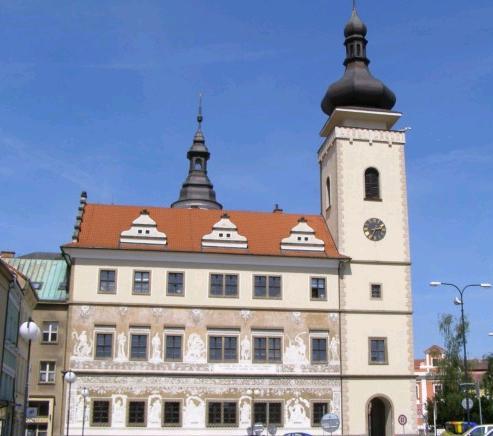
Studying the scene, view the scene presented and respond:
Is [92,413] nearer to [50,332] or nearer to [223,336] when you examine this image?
[50,332]

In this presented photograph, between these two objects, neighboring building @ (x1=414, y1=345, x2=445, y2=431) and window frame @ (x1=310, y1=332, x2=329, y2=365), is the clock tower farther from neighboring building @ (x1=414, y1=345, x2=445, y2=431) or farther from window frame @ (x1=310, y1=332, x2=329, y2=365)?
neighboring building @ (x1=414, y1=345, x2=445, y2=431)

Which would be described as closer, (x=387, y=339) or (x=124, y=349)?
(x=124, y=349)

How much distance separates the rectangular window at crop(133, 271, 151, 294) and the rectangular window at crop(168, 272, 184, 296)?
1170 millimetres

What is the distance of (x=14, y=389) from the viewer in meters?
35.9

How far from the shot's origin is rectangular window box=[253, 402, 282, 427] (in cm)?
4016

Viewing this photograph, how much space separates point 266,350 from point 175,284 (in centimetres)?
629

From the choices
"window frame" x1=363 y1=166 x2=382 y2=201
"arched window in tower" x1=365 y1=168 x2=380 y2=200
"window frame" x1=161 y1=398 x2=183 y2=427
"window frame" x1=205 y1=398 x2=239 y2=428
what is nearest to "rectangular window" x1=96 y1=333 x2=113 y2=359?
"window frame" x1=161 y1=398 x2=183 y2=427

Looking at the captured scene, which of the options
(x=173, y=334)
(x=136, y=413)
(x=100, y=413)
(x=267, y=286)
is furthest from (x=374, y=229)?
(x=100, y=413)

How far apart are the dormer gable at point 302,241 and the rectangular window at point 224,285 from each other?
12.3 feet

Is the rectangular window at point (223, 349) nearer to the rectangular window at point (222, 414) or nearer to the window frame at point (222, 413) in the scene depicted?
the window frame at point (222, 413)

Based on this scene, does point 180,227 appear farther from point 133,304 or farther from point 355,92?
point 355,92

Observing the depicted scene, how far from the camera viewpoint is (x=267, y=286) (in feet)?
138

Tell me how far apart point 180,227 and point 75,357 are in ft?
32.2

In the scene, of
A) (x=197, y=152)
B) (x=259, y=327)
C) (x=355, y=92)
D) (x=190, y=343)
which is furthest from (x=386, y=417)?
(x=197, y=152)
